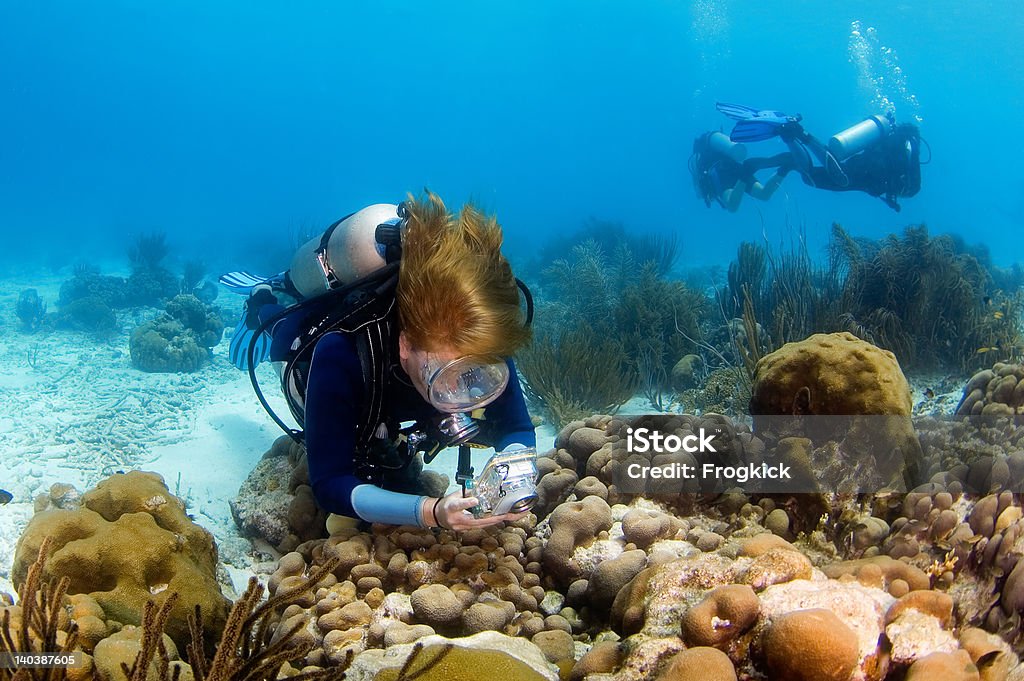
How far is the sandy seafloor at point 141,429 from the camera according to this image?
454cm

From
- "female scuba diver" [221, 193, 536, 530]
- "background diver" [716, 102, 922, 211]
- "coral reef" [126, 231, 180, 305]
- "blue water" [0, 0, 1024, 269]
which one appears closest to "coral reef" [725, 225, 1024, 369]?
"background diver" [716, 102, 922, 211]

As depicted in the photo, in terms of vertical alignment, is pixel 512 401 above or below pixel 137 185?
below

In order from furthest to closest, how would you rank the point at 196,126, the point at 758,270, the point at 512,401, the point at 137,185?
1. the point at 196,126
2. the point at 137,185
3. the point at 758,270
4. the point at 512,401

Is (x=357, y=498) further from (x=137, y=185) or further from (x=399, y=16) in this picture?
(x=399, y=16)

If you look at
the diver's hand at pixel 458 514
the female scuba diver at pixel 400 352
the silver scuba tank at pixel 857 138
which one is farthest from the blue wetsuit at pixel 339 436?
the silver scuba tank at pixel 857 138

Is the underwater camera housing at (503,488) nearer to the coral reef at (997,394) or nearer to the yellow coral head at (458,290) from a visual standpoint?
the yellow coral head at (458,290)

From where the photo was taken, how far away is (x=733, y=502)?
3.32 m

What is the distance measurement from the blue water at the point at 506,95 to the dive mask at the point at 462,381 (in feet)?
229

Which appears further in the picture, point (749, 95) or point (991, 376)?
point (749, 95)

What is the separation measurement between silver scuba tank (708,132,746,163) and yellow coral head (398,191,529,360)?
12948mm

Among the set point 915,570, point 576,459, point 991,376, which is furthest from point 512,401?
point 991,376

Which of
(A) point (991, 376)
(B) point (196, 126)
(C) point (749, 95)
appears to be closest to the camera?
(A) point (991, 376)

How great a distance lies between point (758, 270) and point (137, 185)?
9724 cm

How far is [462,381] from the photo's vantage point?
2.41 metres
